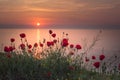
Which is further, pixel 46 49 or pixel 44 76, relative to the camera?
pixel 46 49

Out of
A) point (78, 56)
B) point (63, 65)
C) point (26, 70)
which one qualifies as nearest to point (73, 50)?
point (78, 56)

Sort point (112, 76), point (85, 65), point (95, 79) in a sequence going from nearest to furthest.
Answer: point (95, 79) < point (112, 76) < point (85, 65)

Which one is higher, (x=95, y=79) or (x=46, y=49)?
(x=46, y=49)

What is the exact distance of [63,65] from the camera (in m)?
12.1

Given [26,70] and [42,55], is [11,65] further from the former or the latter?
[42,55]

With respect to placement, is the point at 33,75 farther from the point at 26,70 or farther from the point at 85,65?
the point at 85,65

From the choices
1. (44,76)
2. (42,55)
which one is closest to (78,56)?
(42,55)

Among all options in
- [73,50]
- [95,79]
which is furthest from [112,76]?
[73,50]

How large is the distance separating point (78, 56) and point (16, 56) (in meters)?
1.88

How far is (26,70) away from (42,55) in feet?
5.72

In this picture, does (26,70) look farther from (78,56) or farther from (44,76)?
(78,56)

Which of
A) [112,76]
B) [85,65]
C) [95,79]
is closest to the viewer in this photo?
[95,79]

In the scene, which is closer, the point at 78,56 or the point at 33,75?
the point at 33,75

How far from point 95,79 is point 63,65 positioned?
4.74ft
